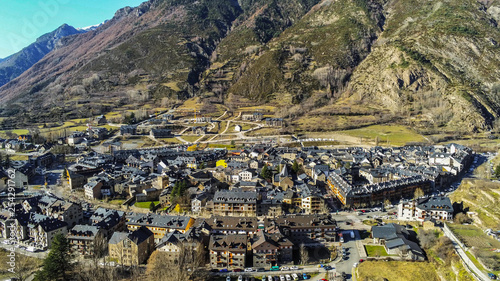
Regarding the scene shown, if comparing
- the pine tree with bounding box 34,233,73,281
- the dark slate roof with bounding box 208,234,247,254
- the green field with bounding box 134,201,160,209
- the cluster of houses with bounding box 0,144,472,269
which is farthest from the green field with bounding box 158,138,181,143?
the dark slate roof with bounding box 208,234,247,254

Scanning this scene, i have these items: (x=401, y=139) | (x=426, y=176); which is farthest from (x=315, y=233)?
(x=401, y=139)

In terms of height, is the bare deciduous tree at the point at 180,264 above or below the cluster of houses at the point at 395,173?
below

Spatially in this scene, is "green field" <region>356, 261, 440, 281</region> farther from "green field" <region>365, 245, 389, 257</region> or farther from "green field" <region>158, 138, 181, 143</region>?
"green field" <region>158, 138, 181, 143</region>

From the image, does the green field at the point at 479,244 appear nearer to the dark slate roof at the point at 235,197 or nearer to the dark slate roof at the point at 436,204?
the dark slate roof at the point at 436,204

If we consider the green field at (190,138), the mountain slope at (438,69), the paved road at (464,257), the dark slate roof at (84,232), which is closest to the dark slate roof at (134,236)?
the dark slate roof at (84,232)

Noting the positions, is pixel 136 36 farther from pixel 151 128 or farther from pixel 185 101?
pixel 151 128
